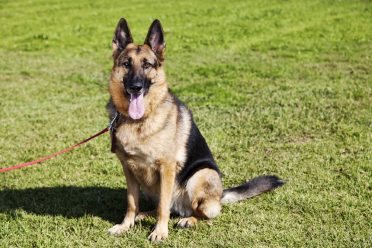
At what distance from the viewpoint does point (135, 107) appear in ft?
13.7

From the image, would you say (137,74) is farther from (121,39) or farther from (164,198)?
(164,198)

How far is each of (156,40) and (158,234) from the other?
6.04 ft

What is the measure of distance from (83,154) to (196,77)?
435 cm

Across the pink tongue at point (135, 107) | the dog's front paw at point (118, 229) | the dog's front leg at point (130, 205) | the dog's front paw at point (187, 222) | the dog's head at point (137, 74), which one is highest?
the dog's head at point (137, 74)

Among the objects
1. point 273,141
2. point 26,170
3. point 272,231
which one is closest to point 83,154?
point 26,170

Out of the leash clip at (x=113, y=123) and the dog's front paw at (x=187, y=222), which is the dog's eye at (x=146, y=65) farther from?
the dog's front paw at (x=187, y=222)

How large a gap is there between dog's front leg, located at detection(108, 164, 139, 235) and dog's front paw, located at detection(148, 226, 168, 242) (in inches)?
12.1

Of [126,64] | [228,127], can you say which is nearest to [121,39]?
[126,64]

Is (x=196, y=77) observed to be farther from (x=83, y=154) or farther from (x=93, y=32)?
(x=93, y=32)

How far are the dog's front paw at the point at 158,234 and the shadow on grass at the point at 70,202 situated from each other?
20.8 inches

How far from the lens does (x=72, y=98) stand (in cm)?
905

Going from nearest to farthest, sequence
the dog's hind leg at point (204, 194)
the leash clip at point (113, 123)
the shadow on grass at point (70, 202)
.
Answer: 1. the leash clip at point (113, 123)
2. the dog's hind leg at point (204, 194)
3. the shadow on grass at point (70, 202)

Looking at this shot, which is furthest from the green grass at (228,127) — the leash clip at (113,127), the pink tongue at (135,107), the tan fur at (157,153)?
the pink tongue at (135,107)

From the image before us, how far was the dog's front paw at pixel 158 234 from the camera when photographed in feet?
13.9
